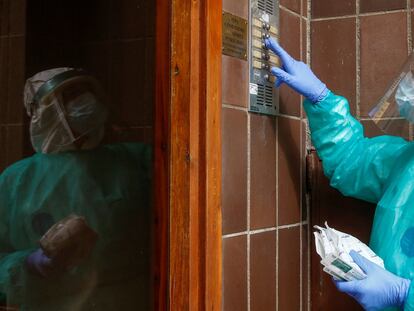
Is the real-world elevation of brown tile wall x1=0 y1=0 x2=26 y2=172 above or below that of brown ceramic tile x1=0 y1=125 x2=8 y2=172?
above

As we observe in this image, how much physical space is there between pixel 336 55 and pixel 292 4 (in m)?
0.20

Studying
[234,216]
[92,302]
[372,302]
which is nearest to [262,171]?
[234,216]

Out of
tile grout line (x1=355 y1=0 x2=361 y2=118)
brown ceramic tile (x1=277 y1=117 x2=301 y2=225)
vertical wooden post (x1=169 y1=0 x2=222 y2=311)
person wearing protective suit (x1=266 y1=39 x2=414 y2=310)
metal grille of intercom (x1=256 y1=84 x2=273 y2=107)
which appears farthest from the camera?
tile grout line (x1=355 y1=0 x2=361 y2=118)

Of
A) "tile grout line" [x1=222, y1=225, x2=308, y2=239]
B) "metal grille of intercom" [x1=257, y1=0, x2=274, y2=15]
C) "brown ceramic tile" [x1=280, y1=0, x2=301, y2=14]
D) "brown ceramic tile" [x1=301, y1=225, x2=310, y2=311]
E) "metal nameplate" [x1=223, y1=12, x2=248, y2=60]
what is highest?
"brown ceramic tile" [x1=280, y1=0, x2=301, y2=14]

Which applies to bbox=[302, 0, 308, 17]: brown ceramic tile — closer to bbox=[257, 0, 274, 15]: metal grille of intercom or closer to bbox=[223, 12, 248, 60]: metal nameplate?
bbox=[257, 0, 274, 15]: metal grille of intercom

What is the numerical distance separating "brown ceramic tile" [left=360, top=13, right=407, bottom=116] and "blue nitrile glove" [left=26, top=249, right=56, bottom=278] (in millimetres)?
966

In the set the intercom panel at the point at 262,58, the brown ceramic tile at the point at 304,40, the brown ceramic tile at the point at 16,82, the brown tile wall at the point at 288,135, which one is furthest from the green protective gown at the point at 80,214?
the brown ceramic tile at the point at 304,40

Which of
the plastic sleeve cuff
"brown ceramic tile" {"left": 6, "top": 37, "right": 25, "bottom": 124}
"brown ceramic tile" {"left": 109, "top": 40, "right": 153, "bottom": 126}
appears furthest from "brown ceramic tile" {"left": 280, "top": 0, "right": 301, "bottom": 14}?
the plastic sleeve cuff

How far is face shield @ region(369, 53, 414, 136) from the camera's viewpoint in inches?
57.6

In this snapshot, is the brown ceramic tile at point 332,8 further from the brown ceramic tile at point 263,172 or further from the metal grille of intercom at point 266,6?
the brown ceramic tile at point 263,172

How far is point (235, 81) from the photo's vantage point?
1.44m

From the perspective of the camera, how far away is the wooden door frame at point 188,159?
1315 millimetres

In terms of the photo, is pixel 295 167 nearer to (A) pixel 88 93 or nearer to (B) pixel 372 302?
(B) pixel 372 302

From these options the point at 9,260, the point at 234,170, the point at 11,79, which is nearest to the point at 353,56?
the point at 234,170
